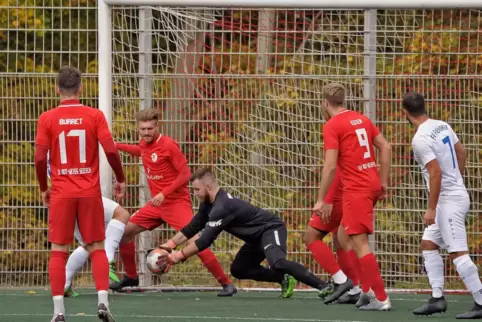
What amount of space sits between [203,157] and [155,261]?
229cm

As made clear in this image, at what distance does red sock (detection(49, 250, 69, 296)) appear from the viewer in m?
9.64

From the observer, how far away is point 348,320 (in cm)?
1012

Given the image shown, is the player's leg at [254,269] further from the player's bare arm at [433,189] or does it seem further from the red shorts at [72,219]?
the red shorts at [72,219]

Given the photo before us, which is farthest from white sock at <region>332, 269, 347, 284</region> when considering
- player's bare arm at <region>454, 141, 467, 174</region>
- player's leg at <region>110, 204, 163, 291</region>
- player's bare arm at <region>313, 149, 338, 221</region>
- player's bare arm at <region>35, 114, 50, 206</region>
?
player's bare arm at <region>35, 114, 50, 206</region>

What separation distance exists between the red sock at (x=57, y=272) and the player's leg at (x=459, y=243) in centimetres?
313

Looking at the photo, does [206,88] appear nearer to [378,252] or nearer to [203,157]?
[203,157]

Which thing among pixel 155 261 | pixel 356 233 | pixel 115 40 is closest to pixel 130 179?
pixel 115 40

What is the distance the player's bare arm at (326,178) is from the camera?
10.6 m

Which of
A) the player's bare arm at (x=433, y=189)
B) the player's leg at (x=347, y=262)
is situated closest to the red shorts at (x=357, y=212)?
the player's leg at (x=347, y=262)

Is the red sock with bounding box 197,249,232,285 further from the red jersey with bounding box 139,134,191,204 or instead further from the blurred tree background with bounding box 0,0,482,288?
the blurred tree background with bounding box 0,0,482,288

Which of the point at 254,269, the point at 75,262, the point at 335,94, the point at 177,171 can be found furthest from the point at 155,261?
the point at 335,94

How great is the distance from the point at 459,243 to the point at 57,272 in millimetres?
3288

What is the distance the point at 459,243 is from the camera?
10328 mm

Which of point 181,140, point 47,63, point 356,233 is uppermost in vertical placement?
point 47,63
